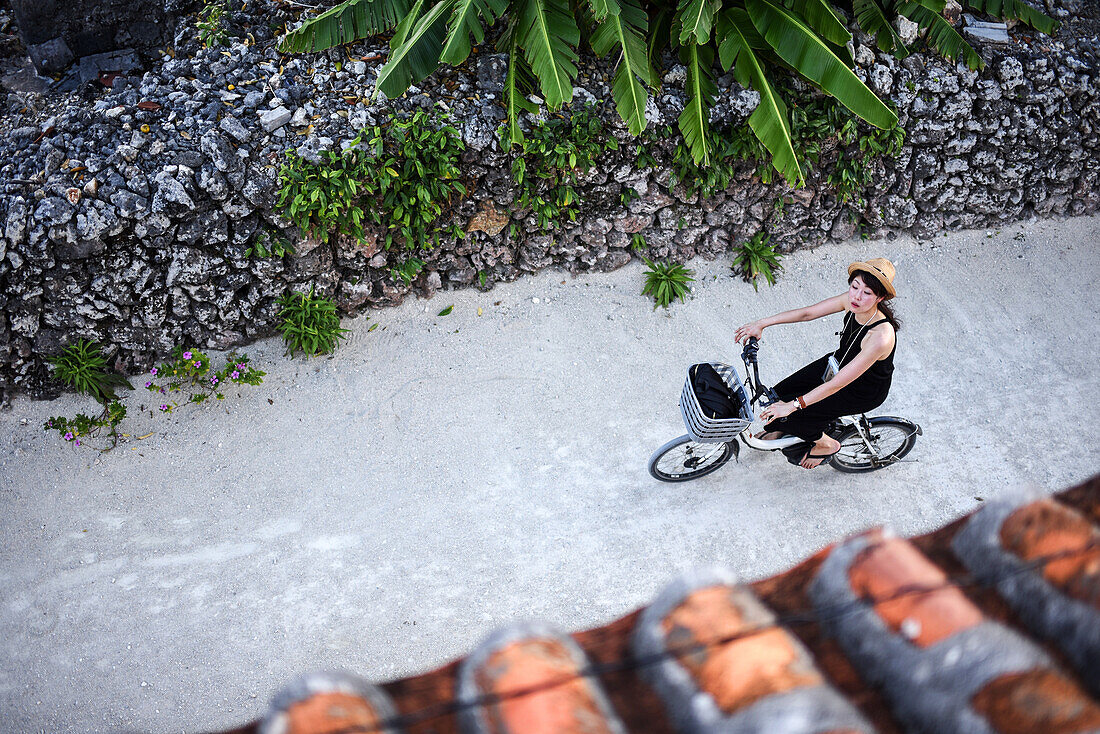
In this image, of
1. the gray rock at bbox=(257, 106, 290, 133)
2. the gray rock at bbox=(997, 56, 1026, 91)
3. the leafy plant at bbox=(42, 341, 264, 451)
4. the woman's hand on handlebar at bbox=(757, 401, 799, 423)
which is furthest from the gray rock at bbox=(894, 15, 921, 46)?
the leafy plant at bbox=(42, 341, 264, 451)

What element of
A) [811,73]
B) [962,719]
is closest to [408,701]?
[962,719]

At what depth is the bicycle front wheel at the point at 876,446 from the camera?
471cm

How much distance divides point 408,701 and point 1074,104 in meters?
8.50

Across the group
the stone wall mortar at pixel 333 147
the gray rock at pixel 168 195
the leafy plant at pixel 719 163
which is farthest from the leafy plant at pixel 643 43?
the gray rock at pixel 168 195

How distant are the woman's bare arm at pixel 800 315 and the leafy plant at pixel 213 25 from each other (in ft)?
17.0

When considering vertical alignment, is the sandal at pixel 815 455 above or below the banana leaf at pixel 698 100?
below

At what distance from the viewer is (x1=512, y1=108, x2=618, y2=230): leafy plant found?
5676mm

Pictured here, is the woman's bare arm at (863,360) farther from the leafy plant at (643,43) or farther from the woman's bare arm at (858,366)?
the leafy plant at (643,43)

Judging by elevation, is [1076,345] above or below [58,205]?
below

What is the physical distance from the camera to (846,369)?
12.4ft

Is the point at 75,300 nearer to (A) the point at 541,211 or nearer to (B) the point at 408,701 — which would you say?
(A) the point at 541,211

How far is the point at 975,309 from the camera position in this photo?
6.40 meters

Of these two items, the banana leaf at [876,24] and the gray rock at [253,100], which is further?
the banana leaf at [876,24]

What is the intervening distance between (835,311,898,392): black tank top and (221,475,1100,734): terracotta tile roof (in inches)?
88.7
